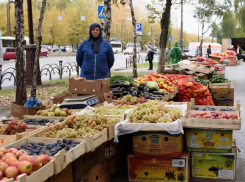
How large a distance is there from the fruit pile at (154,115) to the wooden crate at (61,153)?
1.30 m

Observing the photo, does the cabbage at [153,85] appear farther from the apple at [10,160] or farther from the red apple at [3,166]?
the red apple at [3,166]

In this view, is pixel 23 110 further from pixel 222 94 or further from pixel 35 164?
pixel 222 94

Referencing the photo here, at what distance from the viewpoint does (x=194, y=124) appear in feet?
17.7

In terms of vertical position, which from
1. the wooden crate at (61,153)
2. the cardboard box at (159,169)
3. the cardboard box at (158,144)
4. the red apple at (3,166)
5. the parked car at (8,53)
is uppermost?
the parked car at (8,53)

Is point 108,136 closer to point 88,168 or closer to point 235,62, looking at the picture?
point 88,168

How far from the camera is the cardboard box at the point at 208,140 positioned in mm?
5427

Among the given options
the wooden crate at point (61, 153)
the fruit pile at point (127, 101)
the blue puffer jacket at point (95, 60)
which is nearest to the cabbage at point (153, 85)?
the blue puffer jacket at point (95, 60)

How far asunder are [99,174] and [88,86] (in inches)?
93.9

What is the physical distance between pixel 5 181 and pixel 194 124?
307 centimetres

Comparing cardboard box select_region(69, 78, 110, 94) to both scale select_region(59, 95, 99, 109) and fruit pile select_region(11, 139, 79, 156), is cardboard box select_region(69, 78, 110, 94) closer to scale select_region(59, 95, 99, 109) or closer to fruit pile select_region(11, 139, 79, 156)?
scale select_region(59, 95, 99, 109)

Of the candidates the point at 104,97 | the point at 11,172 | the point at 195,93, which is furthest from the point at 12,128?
the point at 195,93

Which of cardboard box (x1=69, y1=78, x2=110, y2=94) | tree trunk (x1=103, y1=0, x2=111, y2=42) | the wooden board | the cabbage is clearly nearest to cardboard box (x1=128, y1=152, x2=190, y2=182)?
the wooden board

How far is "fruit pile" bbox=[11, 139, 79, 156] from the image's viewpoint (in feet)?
13.4

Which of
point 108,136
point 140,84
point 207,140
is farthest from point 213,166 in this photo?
point 140,84
